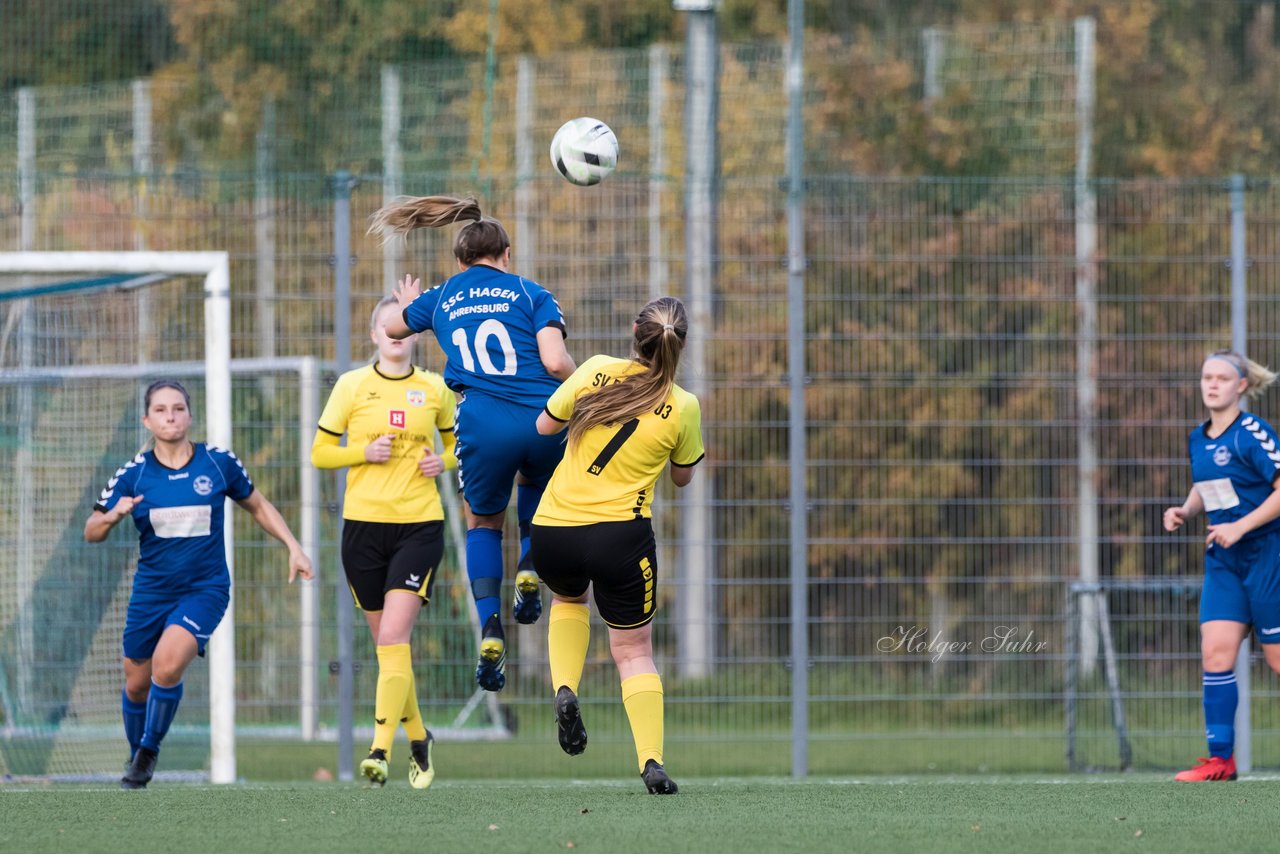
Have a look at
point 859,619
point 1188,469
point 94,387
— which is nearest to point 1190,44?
point 1188,469

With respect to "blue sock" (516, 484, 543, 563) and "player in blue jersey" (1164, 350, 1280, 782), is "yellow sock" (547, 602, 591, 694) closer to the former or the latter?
"blue sock" (516, 484, 543, 563)

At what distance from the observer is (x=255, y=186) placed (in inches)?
463

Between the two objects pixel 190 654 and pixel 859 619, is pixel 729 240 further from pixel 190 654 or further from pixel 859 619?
pixel 190 654

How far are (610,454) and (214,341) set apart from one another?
12.2ft

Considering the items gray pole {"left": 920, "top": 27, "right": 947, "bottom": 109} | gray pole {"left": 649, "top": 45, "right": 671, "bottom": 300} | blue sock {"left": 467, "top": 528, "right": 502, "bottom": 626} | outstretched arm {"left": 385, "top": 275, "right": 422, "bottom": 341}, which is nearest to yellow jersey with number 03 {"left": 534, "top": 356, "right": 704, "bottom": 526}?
blue sock {"left": 467, "top": 528, "right": 502, "bottom": 626}

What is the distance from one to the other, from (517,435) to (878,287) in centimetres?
389

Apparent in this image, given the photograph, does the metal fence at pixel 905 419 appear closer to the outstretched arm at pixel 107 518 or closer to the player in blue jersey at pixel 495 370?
the outstretched arm at pixel 107 518

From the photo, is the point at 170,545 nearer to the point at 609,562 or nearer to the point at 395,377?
the point at 395,377

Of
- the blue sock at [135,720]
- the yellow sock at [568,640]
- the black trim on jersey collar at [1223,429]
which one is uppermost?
the black trim on jersey collar at [1223,429]

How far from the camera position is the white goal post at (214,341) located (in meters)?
8.94

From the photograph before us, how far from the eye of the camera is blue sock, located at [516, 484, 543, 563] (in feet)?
23.4

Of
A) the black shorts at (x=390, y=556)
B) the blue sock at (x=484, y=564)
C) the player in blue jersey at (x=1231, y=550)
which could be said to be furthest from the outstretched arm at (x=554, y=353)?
the player in blue jersey at (x=1231, y=550)

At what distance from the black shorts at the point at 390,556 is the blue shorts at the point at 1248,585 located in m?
3.54

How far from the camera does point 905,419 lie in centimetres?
1004
